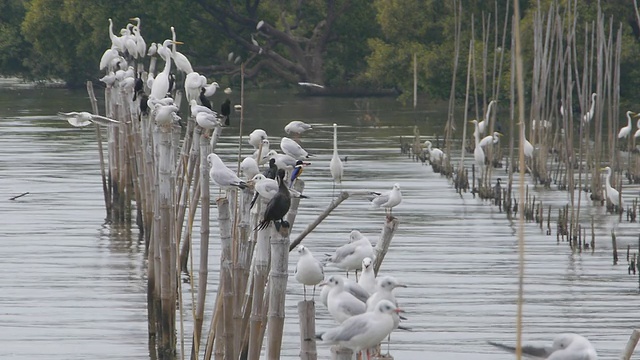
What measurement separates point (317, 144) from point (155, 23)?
20.5 metres

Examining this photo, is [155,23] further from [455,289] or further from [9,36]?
[455,289]

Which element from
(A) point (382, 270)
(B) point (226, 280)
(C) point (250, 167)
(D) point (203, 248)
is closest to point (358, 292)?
(B) point (226, 280)

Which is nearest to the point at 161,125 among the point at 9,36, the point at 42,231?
the point at 42,231

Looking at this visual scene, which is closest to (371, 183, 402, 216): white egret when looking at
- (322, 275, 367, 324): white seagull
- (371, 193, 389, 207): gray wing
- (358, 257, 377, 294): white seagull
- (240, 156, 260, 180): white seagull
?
(371, 193, 389, 207): gray wing

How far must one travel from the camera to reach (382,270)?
44.7 feet

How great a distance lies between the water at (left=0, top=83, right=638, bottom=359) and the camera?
415 inches

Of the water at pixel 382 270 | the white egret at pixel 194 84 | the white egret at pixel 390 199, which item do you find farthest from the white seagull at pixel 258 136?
the white egret at pixel 390 199

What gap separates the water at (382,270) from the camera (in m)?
10.5

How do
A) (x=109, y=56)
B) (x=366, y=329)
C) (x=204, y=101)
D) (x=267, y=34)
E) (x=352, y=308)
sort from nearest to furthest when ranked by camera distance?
1. (x=366, y=329)
2. (x=352, y=308)
3. (x=204, y=101)
4. (x=109, y=56)
5. (x=267, y=34)

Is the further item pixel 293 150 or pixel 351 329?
pixel 293 150

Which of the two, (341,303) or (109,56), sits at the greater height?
(109,56)

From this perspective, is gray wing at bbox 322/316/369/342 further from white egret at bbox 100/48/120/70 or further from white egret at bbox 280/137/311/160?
white egret at bbox 100/48/120/70

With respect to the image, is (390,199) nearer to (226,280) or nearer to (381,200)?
(381,200)

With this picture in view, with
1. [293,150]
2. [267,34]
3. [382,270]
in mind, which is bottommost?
[382,270]
